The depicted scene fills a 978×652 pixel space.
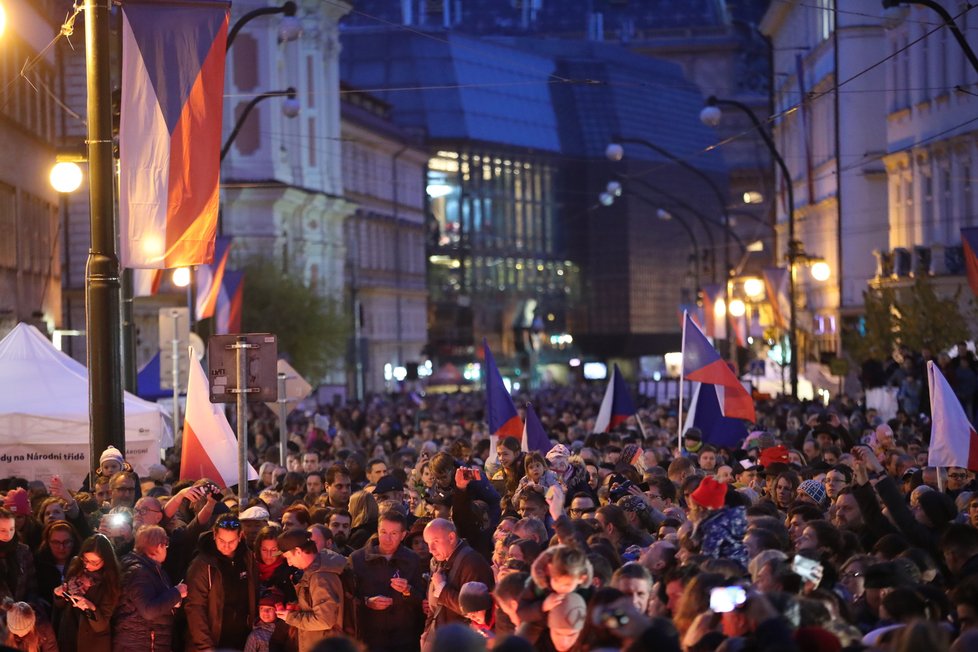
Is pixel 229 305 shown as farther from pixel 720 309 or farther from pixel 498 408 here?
pixel 720 309

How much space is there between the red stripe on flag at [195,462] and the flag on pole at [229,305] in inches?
672

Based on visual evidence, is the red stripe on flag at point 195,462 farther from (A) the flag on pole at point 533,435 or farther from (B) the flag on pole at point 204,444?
(A) the flag on pole at point 533,435

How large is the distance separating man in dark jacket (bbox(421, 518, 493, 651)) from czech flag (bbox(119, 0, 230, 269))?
486cm

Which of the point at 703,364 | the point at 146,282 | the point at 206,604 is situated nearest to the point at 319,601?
the point at 206,604

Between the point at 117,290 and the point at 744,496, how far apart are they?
204 inches

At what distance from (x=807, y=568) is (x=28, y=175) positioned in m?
30.2

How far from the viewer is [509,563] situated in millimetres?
10398

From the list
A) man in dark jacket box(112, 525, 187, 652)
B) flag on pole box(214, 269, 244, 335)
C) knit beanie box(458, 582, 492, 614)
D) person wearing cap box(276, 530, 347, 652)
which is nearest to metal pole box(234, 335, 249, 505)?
man in dark jacket box(112, 525, 187, 652)

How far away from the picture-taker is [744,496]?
13438 millimetres

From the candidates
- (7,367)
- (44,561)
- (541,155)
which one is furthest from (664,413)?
(541,155)

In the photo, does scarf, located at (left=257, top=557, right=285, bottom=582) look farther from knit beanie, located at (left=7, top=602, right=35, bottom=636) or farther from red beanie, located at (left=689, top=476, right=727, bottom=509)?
red beanie, located at (left=689, top=476, right=727, bottom=509)

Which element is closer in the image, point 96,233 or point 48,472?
point 96,233

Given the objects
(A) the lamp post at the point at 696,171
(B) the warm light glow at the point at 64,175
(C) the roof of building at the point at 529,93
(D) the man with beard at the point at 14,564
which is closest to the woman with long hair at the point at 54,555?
(D) the man with beard at the point at 14,564

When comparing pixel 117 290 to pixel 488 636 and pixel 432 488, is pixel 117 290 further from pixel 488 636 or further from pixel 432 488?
pixel 488 636
